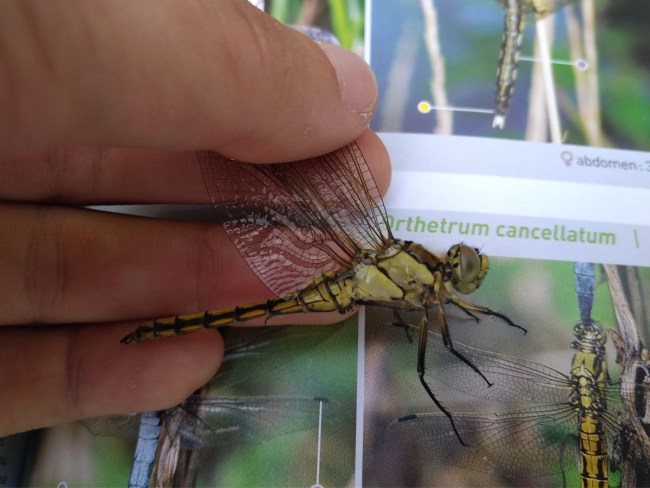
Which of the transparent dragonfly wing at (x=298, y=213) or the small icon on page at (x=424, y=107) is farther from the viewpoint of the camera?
the small icon on page at (x=424, y=107)

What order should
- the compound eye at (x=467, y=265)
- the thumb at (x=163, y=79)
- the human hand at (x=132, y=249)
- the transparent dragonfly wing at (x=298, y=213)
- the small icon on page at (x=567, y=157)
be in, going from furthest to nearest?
the small icon on page at (x=567, y=157), the transparent dragonfly wing at (x=298, y=213), the compound eye at (x=467, y=265), the human hand at (x=132, y=249), the thumb at (x=163, y=79)

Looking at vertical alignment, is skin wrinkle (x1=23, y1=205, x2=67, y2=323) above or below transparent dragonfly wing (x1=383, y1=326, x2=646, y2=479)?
above

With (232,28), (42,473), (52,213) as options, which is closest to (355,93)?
(232,28)

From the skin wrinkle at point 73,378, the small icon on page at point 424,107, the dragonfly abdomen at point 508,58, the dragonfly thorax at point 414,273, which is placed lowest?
the skin wrinkle at point 73,378

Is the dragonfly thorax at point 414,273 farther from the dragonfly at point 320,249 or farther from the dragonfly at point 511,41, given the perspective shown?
the dragonfly at point 511,41

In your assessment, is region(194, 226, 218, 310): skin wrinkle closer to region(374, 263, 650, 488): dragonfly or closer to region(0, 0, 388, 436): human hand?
region(0, 0, 388, 436): human hand

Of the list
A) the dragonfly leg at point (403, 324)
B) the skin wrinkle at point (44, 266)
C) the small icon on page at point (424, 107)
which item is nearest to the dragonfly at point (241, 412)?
the dragonfly leg at point (403, 324)

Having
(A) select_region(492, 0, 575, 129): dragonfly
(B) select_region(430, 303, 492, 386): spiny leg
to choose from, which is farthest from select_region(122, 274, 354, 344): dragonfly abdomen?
(A) select_region(492, 0, 575, 129): dragonfly
